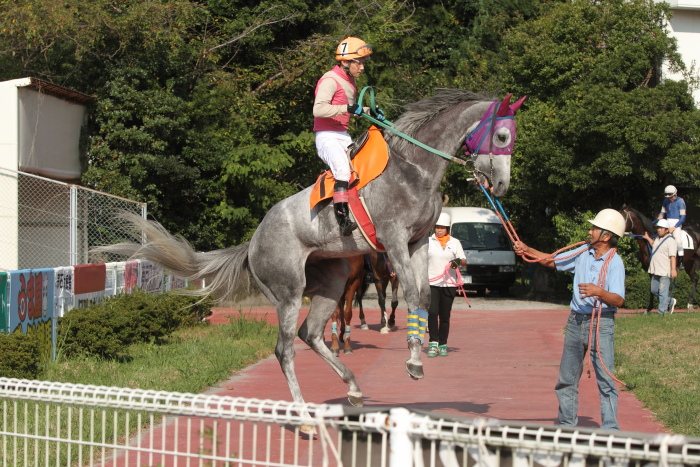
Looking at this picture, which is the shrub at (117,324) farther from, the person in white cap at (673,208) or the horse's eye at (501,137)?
the person in white cap at (673,208)

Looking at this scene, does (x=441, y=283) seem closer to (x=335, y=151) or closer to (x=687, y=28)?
(x=335, y=151)

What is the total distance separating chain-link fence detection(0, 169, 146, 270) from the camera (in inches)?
591

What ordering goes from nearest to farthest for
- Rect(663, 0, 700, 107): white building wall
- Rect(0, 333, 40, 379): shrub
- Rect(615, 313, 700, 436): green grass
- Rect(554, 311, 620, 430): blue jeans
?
Rect(554, 311, 620, 430): blue jeans
Rect(615, 313, 700, 436): green grass
Rect(0, 333, 40, 379): shrub
Rect(663, 0, 700, 107): white building wall

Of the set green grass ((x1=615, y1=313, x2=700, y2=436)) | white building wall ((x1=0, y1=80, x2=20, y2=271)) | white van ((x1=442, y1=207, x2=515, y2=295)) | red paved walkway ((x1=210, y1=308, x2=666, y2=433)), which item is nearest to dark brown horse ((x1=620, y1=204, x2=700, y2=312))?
green grass ((x1=615, y1=313, x2=700, y2=436))

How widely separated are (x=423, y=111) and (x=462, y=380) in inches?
163

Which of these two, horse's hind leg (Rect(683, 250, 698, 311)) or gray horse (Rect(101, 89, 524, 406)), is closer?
gray horse (Rect(101, 89, 524, 406))

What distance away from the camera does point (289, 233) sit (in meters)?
7.70

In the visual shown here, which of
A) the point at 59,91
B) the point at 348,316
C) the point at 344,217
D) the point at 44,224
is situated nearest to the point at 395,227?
the point at 344,217

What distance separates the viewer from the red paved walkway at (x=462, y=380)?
8.37m

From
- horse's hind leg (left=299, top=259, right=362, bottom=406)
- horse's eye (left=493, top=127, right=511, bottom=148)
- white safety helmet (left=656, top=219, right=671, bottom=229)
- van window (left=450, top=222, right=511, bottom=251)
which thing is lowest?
horse's hind leg (left=299, top=259, right=362, bottom=406)

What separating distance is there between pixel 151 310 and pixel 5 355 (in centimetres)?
408

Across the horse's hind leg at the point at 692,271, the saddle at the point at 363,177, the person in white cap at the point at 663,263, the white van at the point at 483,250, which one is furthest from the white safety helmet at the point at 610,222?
the white van at the point at 483,250

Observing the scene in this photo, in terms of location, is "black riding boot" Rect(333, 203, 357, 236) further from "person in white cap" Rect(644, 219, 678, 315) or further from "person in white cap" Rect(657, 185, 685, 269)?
"person in white cap" Rect(657, 185, 685, 269)

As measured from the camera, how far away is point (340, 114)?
739 cm
